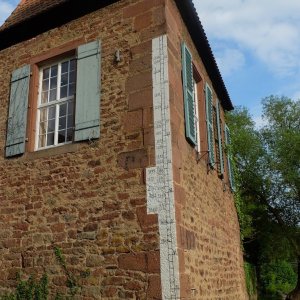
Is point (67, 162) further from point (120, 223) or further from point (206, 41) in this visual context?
point (206, 41)

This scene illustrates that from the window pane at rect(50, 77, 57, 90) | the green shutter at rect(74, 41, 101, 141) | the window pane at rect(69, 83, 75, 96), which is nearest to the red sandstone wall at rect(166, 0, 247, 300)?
the green shutter at rect(74, 41, 101, 141)

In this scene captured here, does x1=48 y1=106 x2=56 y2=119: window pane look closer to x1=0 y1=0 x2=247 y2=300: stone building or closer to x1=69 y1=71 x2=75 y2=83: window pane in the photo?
x1=0 y1=0 x2=247 y2=300: stone building

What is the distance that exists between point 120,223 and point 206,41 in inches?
191

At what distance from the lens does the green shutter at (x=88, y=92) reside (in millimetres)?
6875

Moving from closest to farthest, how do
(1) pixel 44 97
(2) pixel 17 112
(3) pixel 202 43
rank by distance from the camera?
(2) pixel 17 112 < (1) pixel 44 97 < (3) pixel 202 43

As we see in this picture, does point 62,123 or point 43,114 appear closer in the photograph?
point 62,123

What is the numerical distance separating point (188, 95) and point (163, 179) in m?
2.08

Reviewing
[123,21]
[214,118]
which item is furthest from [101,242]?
[214,118]

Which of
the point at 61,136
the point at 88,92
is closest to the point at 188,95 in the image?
the point at 88,92

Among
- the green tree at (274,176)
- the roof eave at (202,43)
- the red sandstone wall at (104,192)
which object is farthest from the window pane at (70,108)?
the green tree at (274,176)

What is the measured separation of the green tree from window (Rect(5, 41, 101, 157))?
33.7 feet

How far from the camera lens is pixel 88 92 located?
7125 mm

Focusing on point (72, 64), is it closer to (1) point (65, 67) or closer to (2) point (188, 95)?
(1) point (65, 67)

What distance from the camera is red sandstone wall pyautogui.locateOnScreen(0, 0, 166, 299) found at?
5918 millimetres
